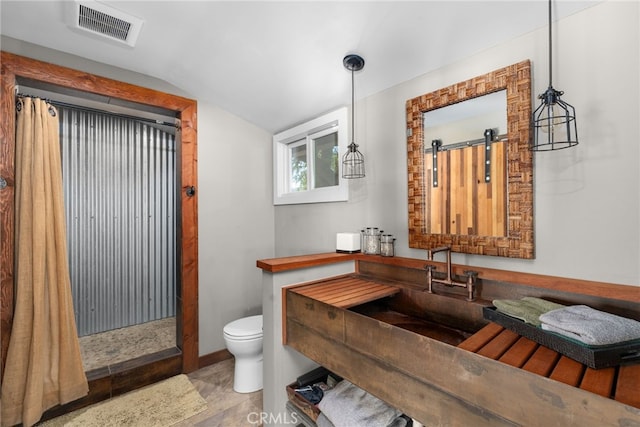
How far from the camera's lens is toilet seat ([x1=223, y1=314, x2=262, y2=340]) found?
1994mm

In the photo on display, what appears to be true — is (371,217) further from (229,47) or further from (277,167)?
(229,47)

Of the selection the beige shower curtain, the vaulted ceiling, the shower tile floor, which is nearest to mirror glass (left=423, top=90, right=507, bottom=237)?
the vaulted ceiling

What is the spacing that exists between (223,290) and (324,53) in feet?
6.80

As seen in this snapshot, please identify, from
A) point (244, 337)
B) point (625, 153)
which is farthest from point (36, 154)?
point (625, 153)

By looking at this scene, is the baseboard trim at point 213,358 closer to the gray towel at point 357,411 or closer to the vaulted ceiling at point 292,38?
the gray towel at point 357,411

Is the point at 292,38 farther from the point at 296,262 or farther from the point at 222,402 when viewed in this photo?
the point at 222,402

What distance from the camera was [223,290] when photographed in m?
2.54

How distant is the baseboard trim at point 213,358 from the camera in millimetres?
2400

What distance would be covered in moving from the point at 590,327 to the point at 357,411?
3.34ft

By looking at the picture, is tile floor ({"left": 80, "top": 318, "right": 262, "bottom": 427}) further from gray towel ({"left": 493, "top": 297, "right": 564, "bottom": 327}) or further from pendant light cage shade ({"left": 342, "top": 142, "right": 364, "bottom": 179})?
pendant light cage shade ({"left": 342, "top": 142, "right": 364, "bottom": 179})

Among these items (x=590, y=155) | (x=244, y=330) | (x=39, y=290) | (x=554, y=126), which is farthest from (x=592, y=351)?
(x=39, y=290)

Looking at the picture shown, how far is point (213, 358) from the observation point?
2.47 m

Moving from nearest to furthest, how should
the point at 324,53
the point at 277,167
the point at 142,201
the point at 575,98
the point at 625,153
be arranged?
the point at 625,153, the point at 575,98, the point at 324,53, the point at 277,167, the point at 142,201

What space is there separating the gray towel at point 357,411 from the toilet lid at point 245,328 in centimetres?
75
